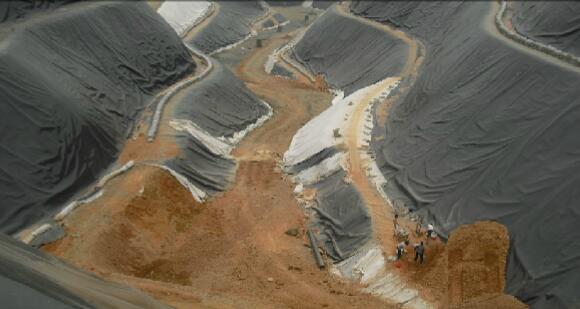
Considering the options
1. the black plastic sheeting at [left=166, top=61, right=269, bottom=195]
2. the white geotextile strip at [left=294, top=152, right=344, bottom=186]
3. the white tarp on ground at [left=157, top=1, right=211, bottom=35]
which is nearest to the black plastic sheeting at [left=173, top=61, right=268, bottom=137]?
the black plastic sheeting at [left=166, top=61, right=269, bottom=195]

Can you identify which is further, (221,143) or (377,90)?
(377,90)

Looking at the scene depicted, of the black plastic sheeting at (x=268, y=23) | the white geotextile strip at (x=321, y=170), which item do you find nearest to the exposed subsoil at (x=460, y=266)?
the white geotextile strip at (x=321, y=170)

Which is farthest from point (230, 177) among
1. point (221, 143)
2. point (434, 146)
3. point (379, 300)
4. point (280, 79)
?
point (280, 79)

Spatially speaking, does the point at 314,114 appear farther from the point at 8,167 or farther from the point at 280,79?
the point at 8,167

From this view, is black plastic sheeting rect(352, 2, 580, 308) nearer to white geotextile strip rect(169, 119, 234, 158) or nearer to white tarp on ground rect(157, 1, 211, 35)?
white geotextile strip rect(169, 119, 234, 158)

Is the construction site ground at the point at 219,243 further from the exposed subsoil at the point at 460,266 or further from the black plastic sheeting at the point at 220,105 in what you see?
the black plastic sheeting at the point at 220,105

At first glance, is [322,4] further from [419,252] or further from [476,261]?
[476,261]
